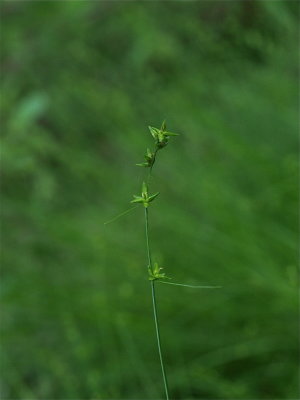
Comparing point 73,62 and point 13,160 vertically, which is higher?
point 73,62

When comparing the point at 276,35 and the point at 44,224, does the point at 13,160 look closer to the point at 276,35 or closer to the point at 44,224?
the point at 44,224

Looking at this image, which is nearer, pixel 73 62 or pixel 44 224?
pixel 44 224

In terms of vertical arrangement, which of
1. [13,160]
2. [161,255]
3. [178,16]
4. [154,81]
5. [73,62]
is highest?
[73,62]

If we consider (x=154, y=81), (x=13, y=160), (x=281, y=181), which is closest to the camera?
(x=281, y=181)

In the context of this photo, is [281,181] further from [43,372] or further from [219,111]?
[43,372]

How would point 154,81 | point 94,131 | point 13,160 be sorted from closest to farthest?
1. point 13,160
2. point 154,81
3. point 94,131

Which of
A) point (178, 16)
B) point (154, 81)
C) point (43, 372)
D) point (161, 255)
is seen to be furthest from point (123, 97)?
point (43, 372)

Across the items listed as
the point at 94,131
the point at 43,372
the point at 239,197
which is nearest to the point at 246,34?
the point at 239,197
